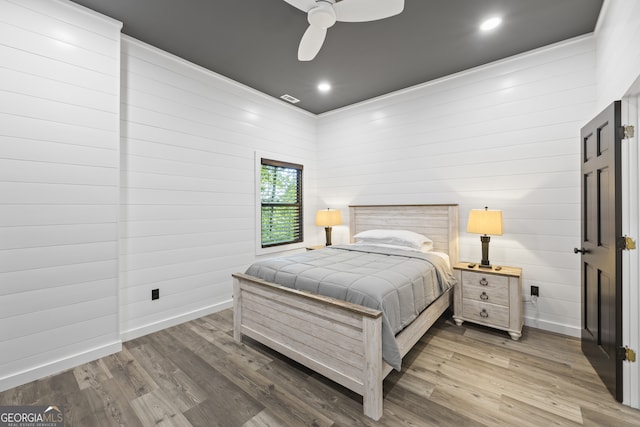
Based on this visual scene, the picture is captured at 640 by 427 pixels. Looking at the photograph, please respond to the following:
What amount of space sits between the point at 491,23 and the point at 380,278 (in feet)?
8.19

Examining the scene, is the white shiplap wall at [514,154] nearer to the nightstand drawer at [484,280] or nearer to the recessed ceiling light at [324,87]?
the nightstand drawer at [484,280]

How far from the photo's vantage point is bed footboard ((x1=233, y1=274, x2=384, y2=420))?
5.52ft

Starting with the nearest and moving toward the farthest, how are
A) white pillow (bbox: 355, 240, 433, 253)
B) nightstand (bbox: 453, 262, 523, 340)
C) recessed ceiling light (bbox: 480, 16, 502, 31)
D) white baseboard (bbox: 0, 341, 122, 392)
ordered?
1. white baseboard (bbox: 0, 341, 122, 392)
2. recessed ceiling light (bbox: 480, 16, 502, 31)
3. nightstand (bbox: 453, 262, 523, 340)
4. white pillow (bbox: 355, 240, 433, 253)

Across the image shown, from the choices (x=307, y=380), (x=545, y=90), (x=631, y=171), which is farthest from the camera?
(x=545, y=90)

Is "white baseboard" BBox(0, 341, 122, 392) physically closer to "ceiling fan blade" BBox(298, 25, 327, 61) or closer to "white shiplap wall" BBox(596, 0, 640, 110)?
"ceiling fan blade" BBox(298, 25, 327, 61)

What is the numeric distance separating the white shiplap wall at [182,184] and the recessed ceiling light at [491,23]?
2760 millimetres

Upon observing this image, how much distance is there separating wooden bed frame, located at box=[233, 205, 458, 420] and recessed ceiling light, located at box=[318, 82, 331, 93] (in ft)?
8.81

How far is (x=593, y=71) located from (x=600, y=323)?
2.31 m

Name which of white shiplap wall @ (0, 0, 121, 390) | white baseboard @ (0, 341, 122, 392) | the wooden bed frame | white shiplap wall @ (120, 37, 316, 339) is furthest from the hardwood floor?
white shiplap wall @ (120, 37, 316, 339)

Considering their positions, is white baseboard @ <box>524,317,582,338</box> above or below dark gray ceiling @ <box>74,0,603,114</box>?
below

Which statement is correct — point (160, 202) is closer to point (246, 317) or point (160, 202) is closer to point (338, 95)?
point (246, 317)

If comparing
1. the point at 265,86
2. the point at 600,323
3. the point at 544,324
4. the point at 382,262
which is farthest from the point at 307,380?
the point at 265,86

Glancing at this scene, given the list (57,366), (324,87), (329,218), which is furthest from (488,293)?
(57,366)

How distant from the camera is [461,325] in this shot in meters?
2.96
